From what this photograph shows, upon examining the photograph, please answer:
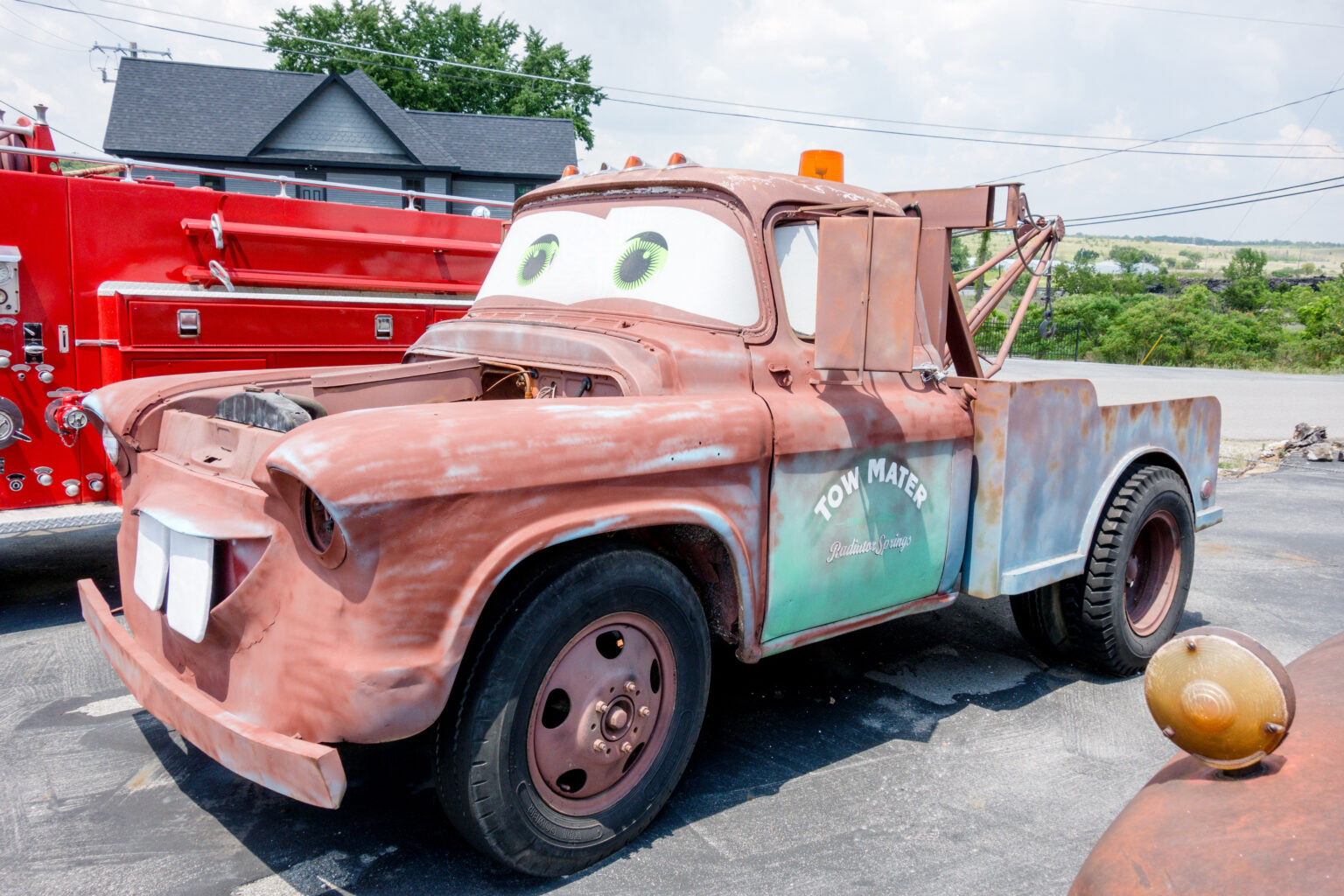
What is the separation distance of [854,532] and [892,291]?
827mm

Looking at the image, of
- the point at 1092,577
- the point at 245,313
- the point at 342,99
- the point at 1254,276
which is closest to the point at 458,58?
the point at 342,99

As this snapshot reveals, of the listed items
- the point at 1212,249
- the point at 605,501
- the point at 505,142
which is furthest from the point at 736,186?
the point at 1212,249

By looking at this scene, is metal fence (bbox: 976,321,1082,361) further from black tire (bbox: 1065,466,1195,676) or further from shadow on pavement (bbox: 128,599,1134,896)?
shadow on pavement (bbox: 128,599,1134,896)

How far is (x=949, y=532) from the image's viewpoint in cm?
374

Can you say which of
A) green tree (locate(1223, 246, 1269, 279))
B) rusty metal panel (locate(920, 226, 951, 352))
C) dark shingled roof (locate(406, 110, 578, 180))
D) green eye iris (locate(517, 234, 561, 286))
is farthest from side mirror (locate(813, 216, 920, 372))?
green tree (locate(1223, 246, 1269, 279))

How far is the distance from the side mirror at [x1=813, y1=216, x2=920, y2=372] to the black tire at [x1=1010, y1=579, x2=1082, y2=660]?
72.0 inches

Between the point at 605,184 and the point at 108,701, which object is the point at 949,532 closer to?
the point at 605,184

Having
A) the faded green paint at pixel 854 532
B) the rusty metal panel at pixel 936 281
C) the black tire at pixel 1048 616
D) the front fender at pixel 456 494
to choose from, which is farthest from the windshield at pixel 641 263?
the black tire at pixel 1048 616

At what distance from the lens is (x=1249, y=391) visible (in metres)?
18.9

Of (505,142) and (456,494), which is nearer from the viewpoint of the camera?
(456,494)

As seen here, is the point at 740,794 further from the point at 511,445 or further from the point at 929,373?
the point at 929,373

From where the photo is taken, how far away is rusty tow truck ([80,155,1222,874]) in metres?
2.33

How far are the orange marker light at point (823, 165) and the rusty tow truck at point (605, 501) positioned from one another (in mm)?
18

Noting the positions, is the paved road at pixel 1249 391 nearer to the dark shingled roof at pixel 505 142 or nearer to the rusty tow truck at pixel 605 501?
the rusty tow truck at pixel 605 501
